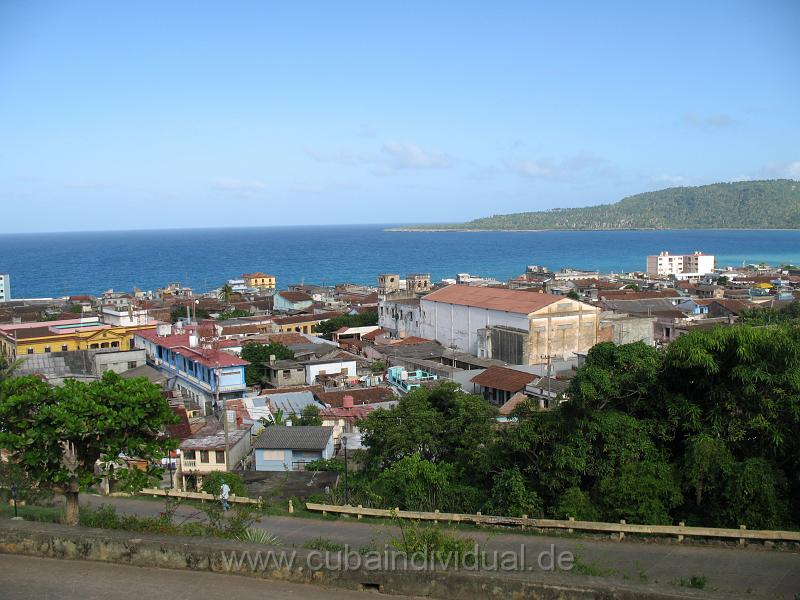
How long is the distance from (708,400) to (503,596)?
788 centimetres

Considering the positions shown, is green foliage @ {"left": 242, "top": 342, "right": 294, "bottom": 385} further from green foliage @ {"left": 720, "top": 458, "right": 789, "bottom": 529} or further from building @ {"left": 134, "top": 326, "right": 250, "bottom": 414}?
green foliage @ {"left": 720, "top": 458, "right": 789, "bottom": 529}

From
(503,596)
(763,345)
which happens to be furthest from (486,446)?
(503,596)

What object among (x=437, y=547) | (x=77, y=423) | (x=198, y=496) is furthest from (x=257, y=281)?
(x=437, y=547)

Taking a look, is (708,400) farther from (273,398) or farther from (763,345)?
(273,398)

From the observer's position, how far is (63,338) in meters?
36.2

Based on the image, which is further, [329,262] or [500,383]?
[329,262]

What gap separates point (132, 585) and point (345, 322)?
141 feet

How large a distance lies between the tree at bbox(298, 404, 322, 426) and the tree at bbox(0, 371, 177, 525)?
1362 cm

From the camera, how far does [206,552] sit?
6.59 meters

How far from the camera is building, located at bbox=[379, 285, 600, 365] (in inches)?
1467

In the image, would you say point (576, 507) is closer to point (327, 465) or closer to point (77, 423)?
point (77, 423)

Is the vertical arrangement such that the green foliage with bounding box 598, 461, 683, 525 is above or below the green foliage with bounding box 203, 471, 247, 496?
above

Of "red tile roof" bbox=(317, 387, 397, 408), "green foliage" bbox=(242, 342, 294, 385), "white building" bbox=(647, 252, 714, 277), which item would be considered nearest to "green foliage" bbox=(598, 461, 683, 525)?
"red tile roof" bbox=(317, 387, 397, 408)

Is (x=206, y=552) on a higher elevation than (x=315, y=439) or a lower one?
higher
